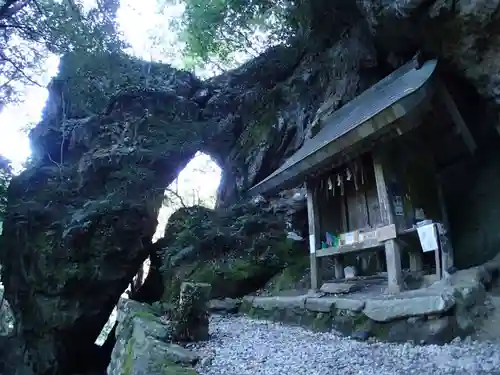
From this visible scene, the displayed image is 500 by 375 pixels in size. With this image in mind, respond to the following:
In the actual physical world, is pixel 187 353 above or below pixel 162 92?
below

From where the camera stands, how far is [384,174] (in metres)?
5.91

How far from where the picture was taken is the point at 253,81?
47.0 ft

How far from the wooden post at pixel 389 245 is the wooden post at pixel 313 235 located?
1.69 meters

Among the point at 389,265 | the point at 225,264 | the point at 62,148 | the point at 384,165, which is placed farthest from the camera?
the point at 62,148

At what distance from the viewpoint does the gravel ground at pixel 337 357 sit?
131 inches

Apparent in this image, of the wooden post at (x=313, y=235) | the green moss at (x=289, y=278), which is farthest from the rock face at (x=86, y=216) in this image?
the wooden post at (x=313, y=235)

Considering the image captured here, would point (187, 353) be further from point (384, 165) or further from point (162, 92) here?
point (162, 92)

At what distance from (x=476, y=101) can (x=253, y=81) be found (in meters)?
8.57

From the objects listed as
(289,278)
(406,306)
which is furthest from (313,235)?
(406,306)

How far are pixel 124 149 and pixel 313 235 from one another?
8.27 meters

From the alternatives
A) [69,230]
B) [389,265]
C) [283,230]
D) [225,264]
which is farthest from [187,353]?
[69,230]

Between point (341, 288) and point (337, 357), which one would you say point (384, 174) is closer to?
point (341, 288)

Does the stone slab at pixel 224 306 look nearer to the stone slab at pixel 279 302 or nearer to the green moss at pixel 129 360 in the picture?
the stone slab at pixel 279 302

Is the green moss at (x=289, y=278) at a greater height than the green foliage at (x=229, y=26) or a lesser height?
lesser
